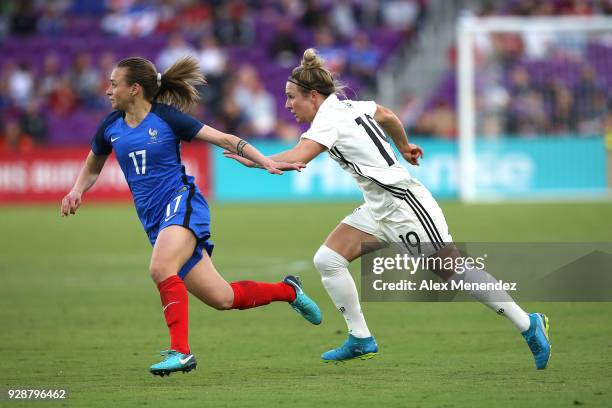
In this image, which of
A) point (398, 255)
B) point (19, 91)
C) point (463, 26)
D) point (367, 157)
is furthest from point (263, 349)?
point (19, 91)

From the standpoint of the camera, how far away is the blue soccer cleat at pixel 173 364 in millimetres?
7148

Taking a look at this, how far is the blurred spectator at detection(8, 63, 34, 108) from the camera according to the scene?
90.2ft

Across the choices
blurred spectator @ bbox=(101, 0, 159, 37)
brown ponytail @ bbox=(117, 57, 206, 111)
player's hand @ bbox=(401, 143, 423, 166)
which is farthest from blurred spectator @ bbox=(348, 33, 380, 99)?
brown ponytail @ bbox=(117, 57, 206, 111)

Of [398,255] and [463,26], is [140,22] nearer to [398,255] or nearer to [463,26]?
[463,26]

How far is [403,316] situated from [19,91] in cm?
1914

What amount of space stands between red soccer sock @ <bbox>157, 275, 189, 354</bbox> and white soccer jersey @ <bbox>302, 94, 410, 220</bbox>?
4.38 ft

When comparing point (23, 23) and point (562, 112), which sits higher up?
point (23, 23)

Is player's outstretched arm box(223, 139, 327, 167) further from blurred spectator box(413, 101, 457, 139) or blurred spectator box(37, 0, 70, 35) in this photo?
blurred spectator box(37, 0, 70, 35)

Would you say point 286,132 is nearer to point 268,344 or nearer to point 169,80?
point 268,344

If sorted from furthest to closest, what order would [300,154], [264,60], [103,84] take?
[264,60] < [103,84] < [300,154]

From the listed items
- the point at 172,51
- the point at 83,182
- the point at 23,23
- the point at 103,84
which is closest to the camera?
the point at 83,182

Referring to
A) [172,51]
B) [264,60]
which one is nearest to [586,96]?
[264,60]

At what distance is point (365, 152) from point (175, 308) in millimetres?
1673

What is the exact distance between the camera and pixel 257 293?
8.06 meters
